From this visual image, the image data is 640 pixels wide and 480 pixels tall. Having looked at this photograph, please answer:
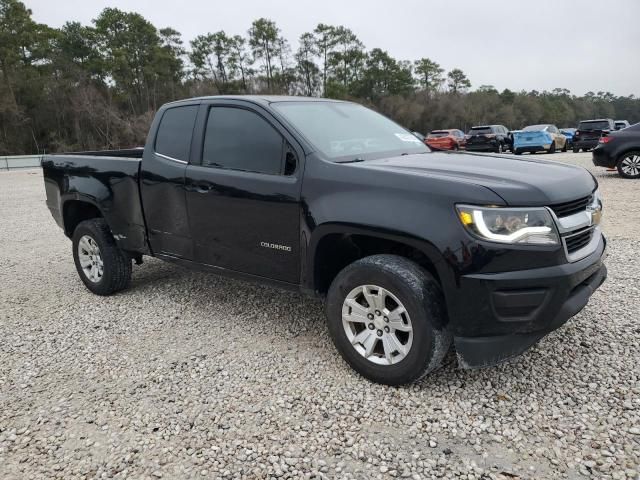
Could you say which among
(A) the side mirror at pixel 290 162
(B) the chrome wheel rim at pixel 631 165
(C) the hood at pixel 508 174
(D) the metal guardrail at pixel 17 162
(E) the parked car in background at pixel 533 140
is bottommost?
(D) the metal guardrail at pixel 17 162

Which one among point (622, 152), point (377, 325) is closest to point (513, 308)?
point (377, 325)

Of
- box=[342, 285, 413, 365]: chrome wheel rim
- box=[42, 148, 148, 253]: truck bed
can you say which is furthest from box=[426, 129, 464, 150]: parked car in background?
box=[342, 285, 413, 365]: chrome wheel rim

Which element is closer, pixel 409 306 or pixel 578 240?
pixel 409 306

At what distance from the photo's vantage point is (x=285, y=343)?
12.4ft

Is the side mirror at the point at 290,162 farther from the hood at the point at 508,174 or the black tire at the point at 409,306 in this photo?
the black tire at the point at 409,306

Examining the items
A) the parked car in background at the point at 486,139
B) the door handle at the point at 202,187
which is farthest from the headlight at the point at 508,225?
the parked car in background at the point at 486,139

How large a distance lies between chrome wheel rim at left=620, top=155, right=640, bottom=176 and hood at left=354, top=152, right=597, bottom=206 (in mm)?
9960

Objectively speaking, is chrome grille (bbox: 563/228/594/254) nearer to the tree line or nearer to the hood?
the hood

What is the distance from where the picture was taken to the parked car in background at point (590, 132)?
919 inches

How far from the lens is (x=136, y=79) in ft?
174

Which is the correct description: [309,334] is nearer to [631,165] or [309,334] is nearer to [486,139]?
[631,165]

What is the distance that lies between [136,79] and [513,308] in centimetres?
5711

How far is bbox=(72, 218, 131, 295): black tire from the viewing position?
484 centimetres

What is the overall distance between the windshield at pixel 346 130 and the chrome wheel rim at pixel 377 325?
983 mm
